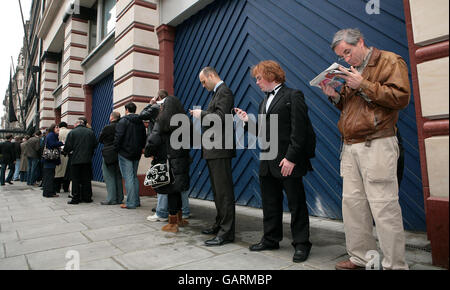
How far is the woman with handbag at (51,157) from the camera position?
20.8 feet

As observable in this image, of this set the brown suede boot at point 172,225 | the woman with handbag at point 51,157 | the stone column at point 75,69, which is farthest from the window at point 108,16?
the brown suede boot at point 172,225

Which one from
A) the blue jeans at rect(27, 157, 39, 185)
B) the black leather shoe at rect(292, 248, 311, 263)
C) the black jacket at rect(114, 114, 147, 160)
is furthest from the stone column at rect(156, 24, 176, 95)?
the blue jeans at rect(27, 157, 39, 185)

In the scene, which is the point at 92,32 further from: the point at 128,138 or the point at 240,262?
the point at 240,262

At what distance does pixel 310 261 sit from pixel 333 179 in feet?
5.27

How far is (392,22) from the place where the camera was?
3.13 m

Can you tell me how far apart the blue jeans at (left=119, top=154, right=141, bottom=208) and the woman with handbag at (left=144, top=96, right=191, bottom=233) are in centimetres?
164

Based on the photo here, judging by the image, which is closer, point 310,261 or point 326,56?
point 310,261

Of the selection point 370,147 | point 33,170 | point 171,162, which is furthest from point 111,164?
point 33,170

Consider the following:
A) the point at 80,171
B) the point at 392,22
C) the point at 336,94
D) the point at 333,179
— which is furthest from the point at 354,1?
the point at 80,171

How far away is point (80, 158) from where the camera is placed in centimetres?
568

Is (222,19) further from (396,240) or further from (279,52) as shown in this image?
(396,240)

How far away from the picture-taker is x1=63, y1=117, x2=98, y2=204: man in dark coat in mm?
5684

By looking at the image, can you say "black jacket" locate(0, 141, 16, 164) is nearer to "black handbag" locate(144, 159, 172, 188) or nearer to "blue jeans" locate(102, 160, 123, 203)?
"blue jeans" locate(102, 160, 123, 203)

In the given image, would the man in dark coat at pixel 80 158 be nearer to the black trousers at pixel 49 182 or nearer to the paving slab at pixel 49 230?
the black trousers at pixel 49 182
